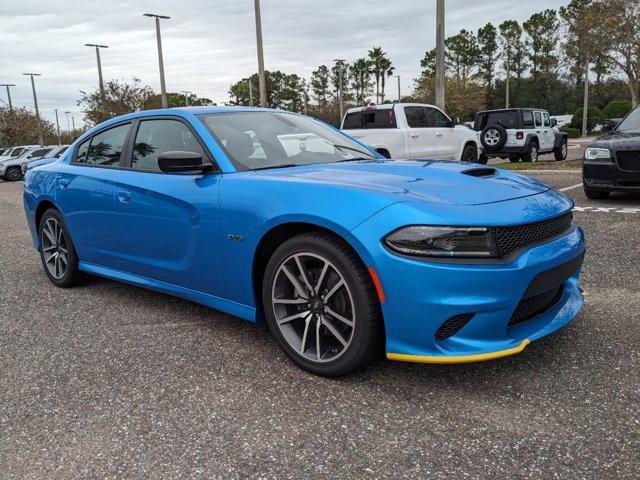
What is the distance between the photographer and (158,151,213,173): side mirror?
314 cm

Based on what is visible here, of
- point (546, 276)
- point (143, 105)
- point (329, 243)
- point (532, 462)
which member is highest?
point (143, 105)

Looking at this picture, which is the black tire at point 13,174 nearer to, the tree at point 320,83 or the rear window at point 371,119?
the rear window at point 371,119

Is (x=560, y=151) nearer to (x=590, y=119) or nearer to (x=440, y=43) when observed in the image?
(x=440, y=43)

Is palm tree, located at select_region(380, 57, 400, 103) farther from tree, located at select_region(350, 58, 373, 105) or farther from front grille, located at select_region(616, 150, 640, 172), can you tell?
front grille, located at select_region(616, 150, 640, 172)

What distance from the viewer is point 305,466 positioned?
2.14 metres

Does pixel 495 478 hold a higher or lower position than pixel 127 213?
lower

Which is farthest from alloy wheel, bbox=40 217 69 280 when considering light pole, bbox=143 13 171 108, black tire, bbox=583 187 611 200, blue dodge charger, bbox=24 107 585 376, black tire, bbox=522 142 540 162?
light pole, bbox=143 13 171 108

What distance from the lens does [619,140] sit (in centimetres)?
785

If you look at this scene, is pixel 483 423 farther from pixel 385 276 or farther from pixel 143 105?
pixel 143 105

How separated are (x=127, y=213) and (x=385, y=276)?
6.92ft

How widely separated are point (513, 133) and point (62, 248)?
1487cm

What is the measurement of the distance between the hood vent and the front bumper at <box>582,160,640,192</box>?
5444mm

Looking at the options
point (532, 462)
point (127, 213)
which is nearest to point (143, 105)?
point (127, 213)

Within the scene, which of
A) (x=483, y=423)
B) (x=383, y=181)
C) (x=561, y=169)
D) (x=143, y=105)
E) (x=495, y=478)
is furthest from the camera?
(x=143, y=105)
